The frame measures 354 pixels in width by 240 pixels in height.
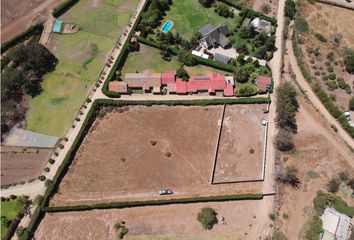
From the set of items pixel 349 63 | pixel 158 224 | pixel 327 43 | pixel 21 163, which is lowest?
pixel 158 224

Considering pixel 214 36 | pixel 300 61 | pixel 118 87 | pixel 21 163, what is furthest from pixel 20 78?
pixel 300 61

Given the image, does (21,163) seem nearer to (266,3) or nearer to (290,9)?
(266,3)

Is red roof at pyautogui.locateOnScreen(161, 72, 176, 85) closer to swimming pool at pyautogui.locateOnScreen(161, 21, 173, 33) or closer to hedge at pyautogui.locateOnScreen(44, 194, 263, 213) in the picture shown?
swimming pool at pyautogui.locateOnScreen(161, 21, 173, 33)

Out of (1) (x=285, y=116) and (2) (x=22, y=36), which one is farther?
(2) (x=22, y=36)

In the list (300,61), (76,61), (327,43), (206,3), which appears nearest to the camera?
(76,61)

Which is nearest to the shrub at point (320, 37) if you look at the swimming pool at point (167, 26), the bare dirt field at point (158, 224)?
the swimming pool at point (167, 26)

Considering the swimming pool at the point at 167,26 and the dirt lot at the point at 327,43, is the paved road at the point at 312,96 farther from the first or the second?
the swimming pool at the point at 167,26
